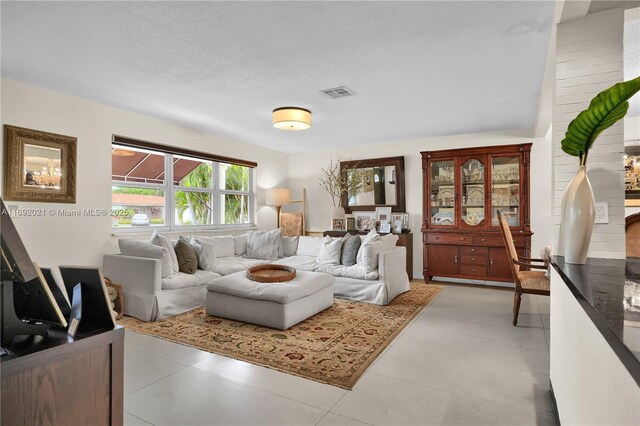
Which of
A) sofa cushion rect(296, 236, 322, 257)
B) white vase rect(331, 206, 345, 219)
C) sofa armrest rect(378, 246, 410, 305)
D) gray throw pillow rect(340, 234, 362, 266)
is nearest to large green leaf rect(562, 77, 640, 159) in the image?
sofa armrest rect(378, 246, 410, 305)

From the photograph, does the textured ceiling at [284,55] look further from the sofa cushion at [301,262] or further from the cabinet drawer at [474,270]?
the cabinet drawer at [474,270]

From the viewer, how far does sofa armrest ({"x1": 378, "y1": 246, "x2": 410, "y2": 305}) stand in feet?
13.9

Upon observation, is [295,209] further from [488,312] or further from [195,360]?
[195,360]

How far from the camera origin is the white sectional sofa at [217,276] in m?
3.66

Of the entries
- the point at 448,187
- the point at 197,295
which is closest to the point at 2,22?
the point at 197,295

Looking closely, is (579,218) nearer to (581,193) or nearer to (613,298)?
(581,193)

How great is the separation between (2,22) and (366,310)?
3857mm

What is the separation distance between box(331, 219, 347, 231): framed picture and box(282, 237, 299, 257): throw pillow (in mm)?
819

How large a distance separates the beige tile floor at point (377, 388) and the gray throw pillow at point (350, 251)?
5.29 ft

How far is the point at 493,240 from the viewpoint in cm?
518

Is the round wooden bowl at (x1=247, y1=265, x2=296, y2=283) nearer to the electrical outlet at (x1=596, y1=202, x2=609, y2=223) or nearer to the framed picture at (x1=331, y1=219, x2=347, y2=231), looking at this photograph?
the framed picture at (x1=331, y1=219, x2=347, y2=231)

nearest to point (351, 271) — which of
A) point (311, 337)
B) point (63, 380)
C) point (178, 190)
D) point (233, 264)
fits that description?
point (311, 337)

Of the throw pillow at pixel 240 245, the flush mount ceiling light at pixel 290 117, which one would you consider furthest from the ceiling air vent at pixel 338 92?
the throw pillow at pixel 240 245

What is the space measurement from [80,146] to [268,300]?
2712 millimetres
